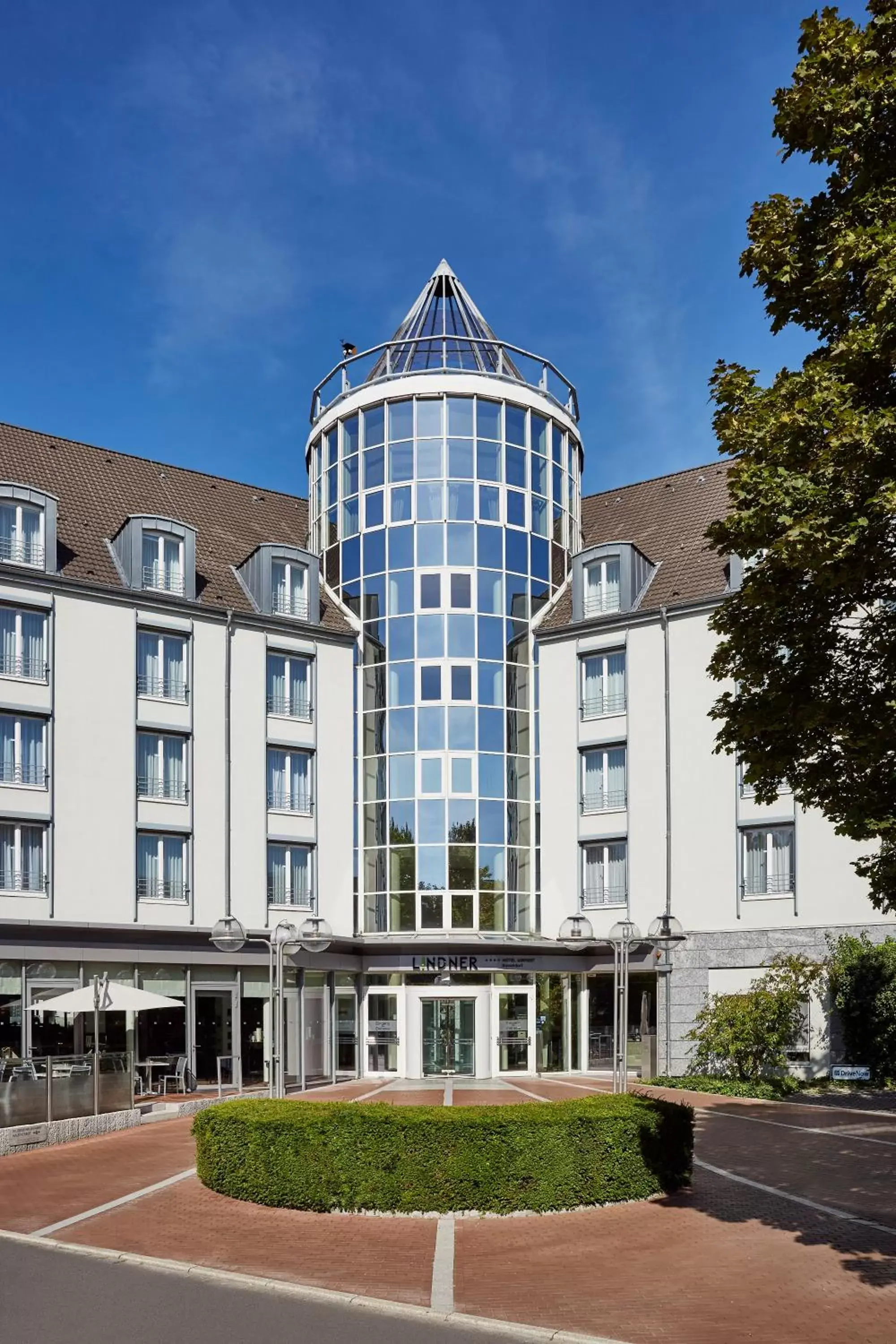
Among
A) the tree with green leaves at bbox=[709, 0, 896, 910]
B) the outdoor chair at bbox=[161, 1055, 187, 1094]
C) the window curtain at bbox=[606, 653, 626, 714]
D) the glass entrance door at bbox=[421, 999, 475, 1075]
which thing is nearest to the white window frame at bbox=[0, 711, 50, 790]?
the outdoor chair at bbox=[161, 1055, 187, 1094]

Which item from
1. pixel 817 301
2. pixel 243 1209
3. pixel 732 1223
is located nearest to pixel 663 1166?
pixel 732 1223

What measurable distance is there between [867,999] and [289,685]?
1633cm

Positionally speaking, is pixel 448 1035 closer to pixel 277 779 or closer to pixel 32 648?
pixel 277 779

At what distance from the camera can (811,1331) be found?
38.6 feet

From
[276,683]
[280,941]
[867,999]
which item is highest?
[276,683]

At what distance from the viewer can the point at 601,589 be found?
39969mm

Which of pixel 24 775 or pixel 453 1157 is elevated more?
pixel 24 775

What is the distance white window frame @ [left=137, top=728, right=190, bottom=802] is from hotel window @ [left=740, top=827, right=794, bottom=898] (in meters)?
13.8

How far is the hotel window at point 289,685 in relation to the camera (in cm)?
3803

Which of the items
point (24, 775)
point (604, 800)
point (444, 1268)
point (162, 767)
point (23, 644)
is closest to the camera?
point (444, 1268)

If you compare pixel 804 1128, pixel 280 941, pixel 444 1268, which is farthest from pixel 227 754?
pixel 444 1268

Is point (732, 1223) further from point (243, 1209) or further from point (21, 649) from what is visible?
point (21, 649)

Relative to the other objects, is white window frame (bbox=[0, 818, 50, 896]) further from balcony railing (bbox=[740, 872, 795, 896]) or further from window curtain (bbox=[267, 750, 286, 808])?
balcony railing (bbox=[740, 872, 795, 896])

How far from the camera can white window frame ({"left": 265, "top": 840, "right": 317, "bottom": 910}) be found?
1457 inches
